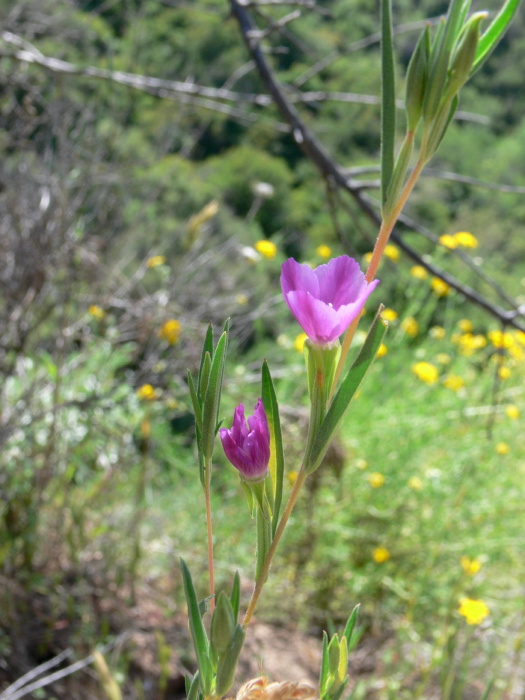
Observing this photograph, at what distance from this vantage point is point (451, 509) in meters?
1.97

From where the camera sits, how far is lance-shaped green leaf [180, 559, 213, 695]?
0.31 metres

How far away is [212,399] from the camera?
1.07 feet

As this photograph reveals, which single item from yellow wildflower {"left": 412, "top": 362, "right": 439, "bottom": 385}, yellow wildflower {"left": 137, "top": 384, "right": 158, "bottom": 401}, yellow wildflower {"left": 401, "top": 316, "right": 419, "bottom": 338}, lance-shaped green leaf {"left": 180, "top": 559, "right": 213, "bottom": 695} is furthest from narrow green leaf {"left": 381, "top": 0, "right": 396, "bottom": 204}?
yellow wildflower {"left": 401, "top": 316, "right": 419, "bottom": 338}

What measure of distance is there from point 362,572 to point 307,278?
1817 millimetres

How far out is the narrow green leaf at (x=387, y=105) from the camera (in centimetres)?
31

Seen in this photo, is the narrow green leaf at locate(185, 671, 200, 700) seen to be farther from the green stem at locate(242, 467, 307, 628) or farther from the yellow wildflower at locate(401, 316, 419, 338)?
the yellow wildflower at locate(401, 316, 419, 338)

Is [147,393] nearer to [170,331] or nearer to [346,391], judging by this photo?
[170,331]

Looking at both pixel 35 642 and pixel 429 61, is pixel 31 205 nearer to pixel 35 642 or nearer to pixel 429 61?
pixel 35 642

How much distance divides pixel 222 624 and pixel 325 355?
0.43 feet

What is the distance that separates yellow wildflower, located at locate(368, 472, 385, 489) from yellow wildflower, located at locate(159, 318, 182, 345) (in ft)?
2.37

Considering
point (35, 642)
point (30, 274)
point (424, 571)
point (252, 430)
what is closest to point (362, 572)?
point (424, 571)

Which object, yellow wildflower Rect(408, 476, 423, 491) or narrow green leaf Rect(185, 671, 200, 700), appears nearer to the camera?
narrow green leaf Rect(185, 671, 200, 700)

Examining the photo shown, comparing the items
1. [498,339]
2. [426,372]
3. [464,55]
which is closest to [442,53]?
[464,55]

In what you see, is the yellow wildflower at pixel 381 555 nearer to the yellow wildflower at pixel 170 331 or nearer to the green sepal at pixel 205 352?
the yellow wildflower at pixel 170 331
